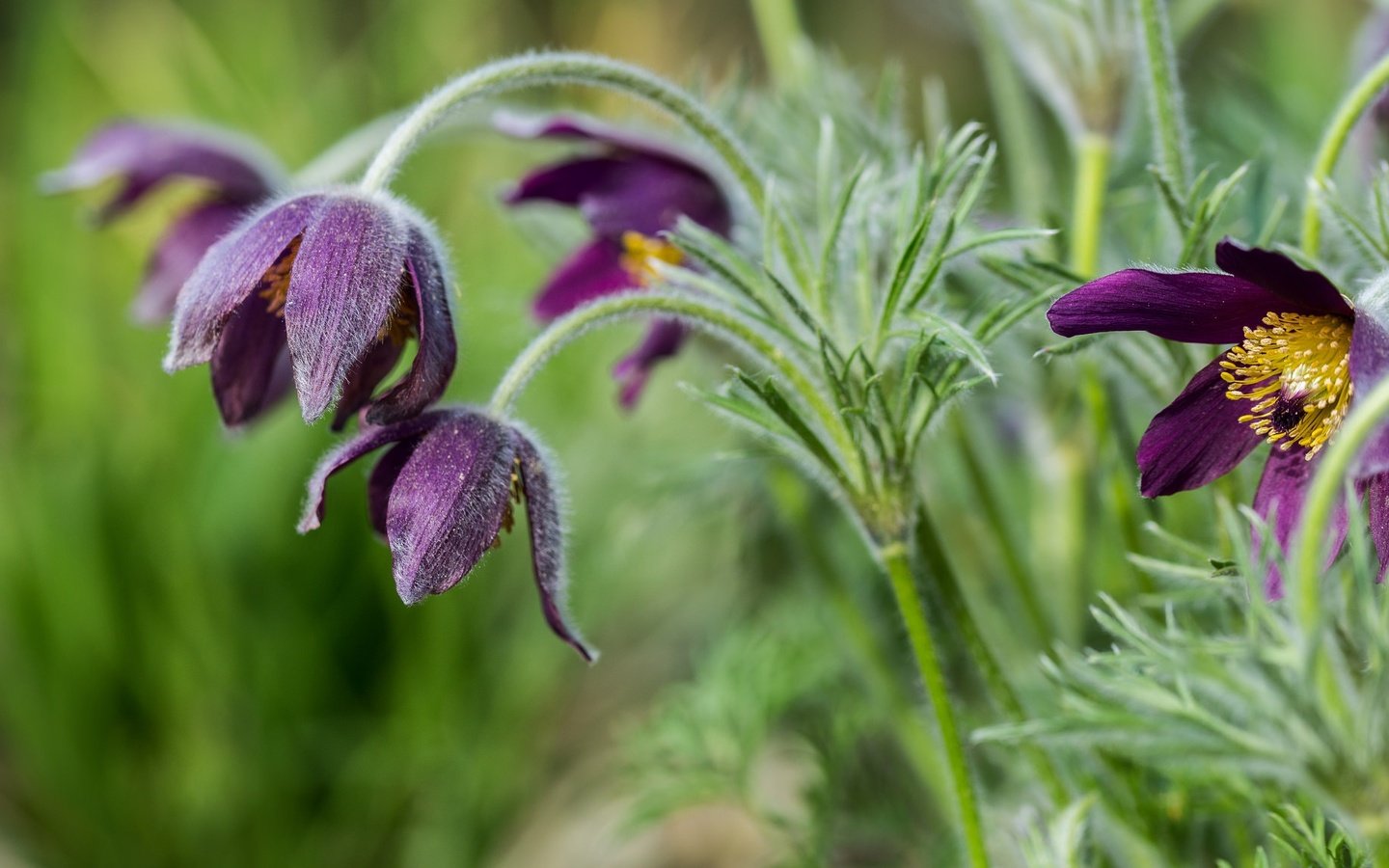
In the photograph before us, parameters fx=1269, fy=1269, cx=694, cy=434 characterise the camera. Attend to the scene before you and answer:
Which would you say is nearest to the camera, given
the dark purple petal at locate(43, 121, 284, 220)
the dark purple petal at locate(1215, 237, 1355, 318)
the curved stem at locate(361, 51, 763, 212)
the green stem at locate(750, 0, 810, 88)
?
the dark purple petal at locate(1215, 237, 1355, 318)

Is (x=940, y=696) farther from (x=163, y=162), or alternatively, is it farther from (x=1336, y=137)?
(x=163, y=162)

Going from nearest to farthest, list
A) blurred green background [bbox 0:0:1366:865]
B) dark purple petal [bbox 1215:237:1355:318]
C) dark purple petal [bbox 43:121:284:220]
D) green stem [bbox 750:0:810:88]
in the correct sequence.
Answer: dark purple petal [bbox 1215:237:1355:318]
dark purple petal [bbox 43:121:284:220]
green stem [bbox 750:0:810:88]
blurred green background [bbox 0:0:1366:865]

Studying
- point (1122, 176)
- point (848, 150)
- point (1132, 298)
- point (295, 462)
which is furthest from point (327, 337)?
point (295, 462)

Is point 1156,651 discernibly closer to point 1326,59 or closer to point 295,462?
point 295,462

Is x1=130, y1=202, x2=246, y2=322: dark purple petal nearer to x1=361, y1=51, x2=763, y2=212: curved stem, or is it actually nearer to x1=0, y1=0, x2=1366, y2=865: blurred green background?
x1=361, y1=51, x2=763, y2=212: curved stem

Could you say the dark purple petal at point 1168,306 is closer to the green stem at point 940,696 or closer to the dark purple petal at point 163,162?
the green stem at point 940,696

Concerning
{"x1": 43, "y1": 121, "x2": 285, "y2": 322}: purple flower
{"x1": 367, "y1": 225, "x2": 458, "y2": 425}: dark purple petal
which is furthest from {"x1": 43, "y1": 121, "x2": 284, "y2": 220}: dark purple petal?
{"x1": 367, "y1": 225, "x2": 458, "y2": 425}: dark purple petal
